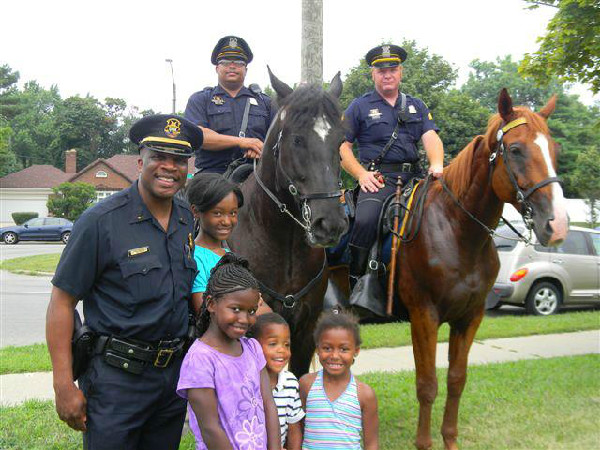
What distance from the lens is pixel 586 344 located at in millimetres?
8805

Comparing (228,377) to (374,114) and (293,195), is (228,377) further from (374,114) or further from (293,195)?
(374,114)

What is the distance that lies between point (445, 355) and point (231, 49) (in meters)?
5.69

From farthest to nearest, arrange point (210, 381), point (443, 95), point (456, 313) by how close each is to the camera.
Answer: point (443, 95), point (456, 313), point (210, 381)

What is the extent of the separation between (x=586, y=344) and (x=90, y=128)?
65873mm

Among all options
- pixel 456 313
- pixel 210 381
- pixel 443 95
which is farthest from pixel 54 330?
pixel 443 95

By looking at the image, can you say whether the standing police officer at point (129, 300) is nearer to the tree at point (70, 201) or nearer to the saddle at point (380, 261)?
the saddle at point (380, 261)

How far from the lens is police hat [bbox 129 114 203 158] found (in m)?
2.59

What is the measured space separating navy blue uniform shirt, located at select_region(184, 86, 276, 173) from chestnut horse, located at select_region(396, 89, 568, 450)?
5.33ft

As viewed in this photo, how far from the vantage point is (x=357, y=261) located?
195 inches

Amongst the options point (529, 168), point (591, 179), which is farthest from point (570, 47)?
point (591, 179)

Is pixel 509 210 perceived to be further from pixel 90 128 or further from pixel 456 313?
pixel 90 128

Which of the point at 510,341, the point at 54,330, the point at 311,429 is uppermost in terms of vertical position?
the point at 54,330

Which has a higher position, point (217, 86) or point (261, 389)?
point (217, 86)

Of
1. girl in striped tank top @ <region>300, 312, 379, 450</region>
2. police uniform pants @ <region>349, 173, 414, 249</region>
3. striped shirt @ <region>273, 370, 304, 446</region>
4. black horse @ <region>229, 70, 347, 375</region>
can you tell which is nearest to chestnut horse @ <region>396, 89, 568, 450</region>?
police uniform pants @ <region>349, 173, 414, 249</region>
